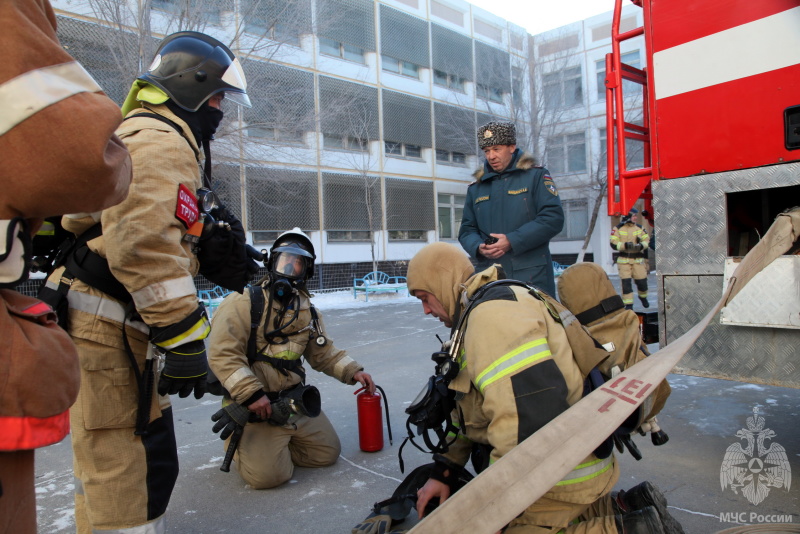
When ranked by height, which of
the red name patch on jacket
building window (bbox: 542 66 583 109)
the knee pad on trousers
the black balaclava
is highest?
building window (bbox: 542 66 583 109)

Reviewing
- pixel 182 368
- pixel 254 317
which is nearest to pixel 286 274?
pixel 254 317

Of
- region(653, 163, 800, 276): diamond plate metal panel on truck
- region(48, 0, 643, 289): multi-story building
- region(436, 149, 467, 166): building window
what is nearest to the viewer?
region(653, 163, 800, 276): diamond plate metal panel on truck

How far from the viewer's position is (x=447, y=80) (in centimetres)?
2314

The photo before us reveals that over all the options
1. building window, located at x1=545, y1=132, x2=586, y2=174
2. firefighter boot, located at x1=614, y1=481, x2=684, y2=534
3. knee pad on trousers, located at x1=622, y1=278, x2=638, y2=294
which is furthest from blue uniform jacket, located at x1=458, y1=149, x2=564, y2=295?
building window, located at x1=545, y1=132, x2=586, y2=174

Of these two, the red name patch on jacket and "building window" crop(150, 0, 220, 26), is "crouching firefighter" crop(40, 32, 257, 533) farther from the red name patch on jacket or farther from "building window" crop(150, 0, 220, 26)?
"building window" crop(150, 0, 220, 26)

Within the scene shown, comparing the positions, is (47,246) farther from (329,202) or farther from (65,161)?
(329,202)

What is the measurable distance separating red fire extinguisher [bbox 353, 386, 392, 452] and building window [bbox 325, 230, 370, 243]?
15.4 m

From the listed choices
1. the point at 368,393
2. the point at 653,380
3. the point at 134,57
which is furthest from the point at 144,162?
the point at 134,57

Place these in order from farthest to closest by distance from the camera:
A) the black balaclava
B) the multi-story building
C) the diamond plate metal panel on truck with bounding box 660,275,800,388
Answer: the multi-story building, the diamond plate metal panel on truck with bounding box 660,275,800,388, the black balaclava

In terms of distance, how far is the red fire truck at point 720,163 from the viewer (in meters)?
2.76

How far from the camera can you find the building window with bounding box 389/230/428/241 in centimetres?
2088

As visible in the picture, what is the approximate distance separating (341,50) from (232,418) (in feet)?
60.8

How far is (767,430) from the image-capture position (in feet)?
12.0

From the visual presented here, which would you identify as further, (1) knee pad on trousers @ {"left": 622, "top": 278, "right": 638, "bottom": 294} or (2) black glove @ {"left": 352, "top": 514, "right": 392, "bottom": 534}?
(1) knee pad on trousers @ {"left": 622, "top": 278, "right": 638, "bottom": 294}
